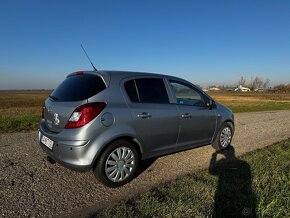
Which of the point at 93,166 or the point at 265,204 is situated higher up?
the point at 93,166

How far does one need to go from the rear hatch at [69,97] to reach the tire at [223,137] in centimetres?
329

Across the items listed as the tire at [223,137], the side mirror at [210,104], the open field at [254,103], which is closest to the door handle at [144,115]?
the side mirror at [210,104]

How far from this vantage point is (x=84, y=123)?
395cm

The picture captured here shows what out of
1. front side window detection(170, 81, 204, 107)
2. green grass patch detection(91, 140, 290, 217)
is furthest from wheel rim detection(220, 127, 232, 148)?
green grass patch detection(91, 140, 290, 217)

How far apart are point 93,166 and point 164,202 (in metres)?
1.17

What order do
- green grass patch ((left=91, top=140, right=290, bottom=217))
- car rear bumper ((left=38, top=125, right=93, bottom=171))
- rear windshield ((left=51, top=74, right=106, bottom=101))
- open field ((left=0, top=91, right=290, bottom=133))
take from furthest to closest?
open field ((left=0, top=91, right=290, bottom=133)) → rear windshield ((left=51, top=74, right=106, bottom=101)) → car rear bumper ((left=38, top=125, right=93, bottom=171)) → green grass patch ((left=91, top=140, right=290, bottom=217))

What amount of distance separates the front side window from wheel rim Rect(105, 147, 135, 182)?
1498mm

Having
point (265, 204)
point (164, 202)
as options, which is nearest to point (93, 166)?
point (164, 202)

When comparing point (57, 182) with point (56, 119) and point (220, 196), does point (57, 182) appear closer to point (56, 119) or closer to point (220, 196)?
point (56, 119)

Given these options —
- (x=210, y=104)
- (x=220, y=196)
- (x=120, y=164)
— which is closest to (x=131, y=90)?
(x=120, y=164)

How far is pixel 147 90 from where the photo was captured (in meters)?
4.80

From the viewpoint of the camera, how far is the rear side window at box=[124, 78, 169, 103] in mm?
4539

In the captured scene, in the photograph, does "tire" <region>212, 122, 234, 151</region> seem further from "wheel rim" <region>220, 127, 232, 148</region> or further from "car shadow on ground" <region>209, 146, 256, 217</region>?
"car shadow on ground" <region>209, 146, 256, 217</region>

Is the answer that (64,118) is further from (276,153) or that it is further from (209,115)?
(276,153)
